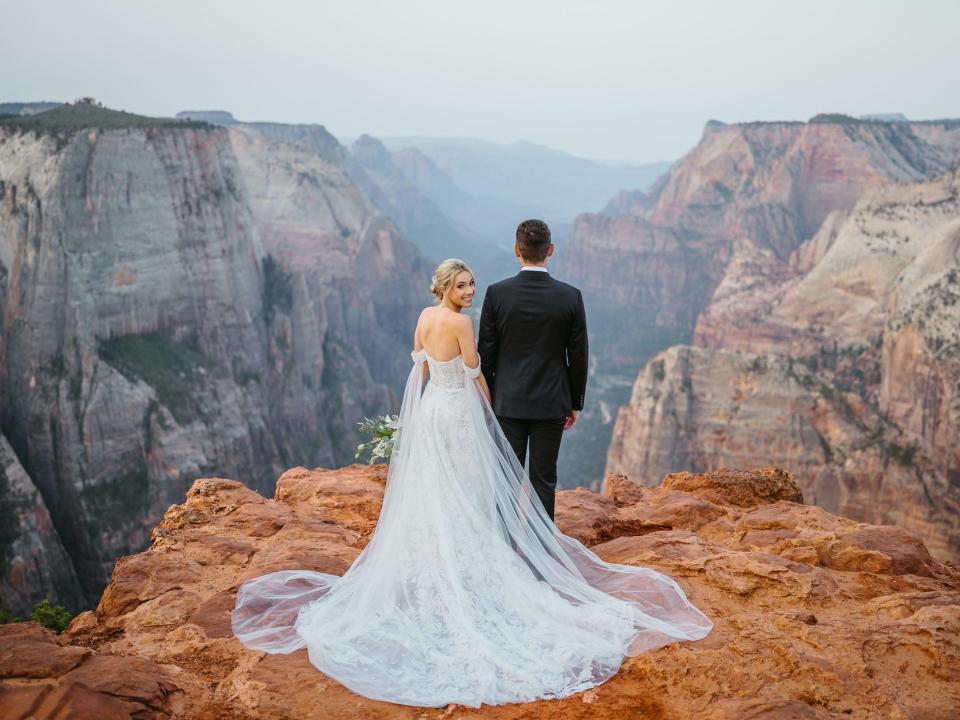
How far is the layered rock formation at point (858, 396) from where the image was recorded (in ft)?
134

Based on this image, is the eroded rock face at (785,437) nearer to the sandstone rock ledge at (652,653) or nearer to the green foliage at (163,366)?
the green foliage at (163,366)

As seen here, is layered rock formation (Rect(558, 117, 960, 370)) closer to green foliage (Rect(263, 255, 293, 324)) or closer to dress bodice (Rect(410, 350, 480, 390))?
green foliage (Rect(263, 255, 293, 324))

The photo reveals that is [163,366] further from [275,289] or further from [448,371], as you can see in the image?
[448,371]

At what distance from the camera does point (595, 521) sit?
9.50 metres

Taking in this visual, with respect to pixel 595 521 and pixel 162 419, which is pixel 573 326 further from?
pixel 162 419

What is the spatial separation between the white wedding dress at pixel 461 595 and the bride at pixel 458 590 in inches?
0.5

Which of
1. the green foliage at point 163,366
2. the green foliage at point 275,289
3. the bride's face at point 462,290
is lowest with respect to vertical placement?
the green foliage at point 163,366

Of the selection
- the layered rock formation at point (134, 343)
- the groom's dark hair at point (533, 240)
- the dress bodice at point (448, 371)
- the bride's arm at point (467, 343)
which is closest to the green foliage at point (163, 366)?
the layered rock formation at point (134, 343)

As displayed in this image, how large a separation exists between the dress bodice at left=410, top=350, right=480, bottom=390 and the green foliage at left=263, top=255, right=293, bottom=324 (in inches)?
2619

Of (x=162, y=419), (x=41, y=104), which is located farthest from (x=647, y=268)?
(x=162, y=419)

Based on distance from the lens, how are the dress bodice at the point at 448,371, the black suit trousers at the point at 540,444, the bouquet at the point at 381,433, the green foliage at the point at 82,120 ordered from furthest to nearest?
the green foliage at the point at 82,120, the bouquet at the point at 381,433, the black suit trousers at the point at 540,444, the dress bodice at the point at 448,371

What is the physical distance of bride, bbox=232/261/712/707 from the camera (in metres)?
5.67

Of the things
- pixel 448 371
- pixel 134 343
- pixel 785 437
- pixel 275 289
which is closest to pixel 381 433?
pixel 448 371

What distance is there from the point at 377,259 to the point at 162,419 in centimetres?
5743
